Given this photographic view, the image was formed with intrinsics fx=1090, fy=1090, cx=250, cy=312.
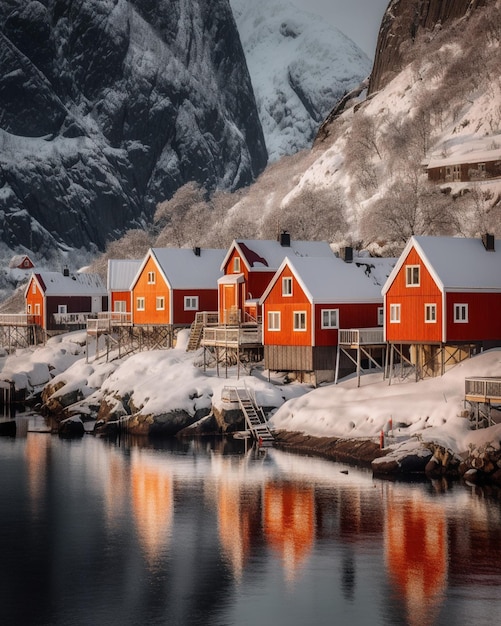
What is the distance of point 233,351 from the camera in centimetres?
7381

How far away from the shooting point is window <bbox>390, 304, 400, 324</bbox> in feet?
207

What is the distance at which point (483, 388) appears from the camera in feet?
166

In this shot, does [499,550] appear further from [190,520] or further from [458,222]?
[458,222]

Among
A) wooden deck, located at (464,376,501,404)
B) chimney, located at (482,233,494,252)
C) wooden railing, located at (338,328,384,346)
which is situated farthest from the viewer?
wooden railing, located at (338,328,384,346)

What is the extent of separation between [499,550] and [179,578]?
1125 centimetres

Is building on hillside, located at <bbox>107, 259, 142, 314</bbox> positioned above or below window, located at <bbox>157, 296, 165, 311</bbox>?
above

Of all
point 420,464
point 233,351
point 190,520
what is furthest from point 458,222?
point 190,520

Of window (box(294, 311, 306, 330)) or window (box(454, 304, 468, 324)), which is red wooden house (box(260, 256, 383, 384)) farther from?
window (box(454, 304, 468, 324))

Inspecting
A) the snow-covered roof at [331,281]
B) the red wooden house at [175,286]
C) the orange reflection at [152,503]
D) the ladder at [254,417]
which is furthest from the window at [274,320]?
the red wooden house at [175,286]

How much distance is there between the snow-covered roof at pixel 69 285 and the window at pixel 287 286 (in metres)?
40.4

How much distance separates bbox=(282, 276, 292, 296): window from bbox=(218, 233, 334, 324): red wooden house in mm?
6911

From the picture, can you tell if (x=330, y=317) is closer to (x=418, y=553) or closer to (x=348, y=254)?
(x=348, y=254)

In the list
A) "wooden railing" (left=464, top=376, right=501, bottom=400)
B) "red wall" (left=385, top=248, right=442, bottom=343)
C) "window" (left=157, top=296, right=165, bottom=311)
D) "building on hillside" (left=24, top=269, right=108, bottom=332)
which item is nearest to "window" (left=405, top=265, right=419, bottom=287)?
"red wall" (left=385, top=248, right=442, bottom=343)

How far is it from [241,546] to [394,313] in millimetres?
26680
